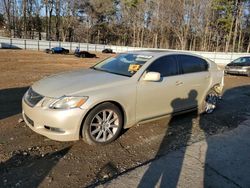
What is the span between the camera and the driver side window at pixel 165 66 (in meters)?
4.67

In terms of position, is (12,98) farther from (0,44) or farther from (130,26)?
(130,26)

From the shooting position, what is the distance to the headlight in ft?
12.1

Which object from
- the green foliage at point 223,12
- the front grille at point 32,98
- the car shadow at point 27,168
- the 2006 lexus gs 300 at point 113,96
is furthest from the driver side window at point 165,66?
the green foliage at point 223,12

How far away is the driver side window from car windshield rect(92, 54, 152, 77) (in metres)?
0.18

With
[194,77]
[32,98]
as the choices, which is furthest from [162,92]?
[32,98]

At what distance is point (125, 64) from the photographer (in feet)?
15.9

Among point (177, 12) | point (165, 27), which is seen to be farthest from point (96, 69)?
point (165, 27)

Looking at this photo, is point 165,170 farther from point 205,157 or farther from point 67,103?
point 67,103

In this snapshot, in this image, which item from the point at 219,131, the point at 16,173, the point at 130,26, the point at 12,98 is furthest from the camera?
the point at 130,26

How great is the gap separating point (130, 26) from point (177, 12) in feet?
53.6

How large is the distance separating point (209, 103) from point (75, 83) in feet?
11.5

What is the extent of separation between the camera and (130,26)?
65938 millimetres

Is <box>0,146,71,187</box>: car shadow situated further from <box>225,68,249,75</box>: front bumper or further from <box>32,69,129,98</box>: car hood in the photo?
<box>225,68,249,75</box>: front bumper

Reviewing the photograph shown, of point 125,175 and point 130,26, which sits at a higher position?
point 130,26
